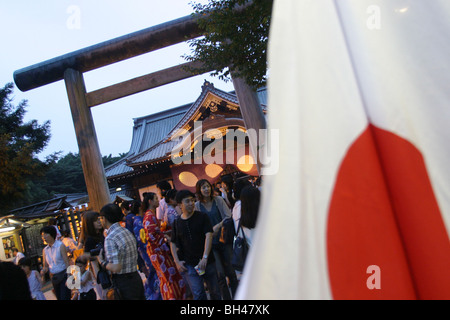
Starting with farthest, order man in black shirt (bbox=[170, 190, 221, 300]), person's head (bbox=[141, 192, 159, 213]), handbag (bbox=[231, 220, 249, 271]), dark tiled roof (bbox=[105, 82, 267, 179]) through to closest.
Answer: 1. dark tiled roof (bbox=[105, 82, 267, 179])
2. person's head (bbox=[141, 192, 159, 213])
3. man in black shirt (bbox=[170, 190, 221, 300])
4. handbag (bbox=[231, 220, 249, 271])

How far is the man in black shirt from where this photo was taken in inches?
140

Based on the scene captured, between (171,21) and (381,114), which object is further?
(171,21)

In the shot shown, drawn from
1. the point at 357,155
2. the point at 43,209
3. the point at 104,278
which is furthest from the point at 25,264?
the point at 43,209

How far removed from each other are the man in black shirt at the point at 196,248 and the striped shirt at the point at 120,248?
0.63 m

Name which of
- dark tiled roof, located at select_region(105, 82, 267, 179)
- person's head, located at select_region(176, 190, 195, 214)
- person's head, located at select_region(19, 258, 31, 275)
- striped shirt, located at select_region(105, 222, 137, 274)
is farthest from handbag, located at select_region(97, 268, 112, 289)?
dark tiled roof, located at select_region(105, 82, 267, 179)

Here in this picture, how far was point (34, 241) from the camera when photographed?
43.5 ft

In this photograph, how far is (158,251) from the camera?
13.4ft

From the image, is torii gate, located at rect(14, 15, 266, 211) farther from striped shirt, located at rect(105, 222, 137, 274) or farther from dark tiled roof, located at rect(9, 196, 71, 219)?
dark tiled roof, located at rect(9, 196, 71, 219)

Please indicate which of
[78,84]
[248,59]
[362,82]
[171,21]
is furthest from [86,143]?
[362,82]

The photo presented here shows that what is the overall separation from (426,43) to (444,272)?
476 millimetres

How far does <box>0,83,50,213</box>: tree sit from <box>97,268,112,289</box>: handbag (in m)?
11.1

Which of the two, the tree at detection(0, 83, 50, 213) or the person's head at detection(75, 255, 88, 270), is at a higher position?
the tree at detection(0, 83, 50, 213)

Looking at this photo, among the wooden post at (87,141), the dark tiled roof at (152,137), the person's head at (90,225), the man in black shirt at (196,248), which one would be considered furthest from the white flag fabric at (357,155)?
the dark tiled roof at (152,137)

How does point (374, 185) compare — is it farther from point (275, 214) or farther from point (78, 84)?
point (78, 84)
